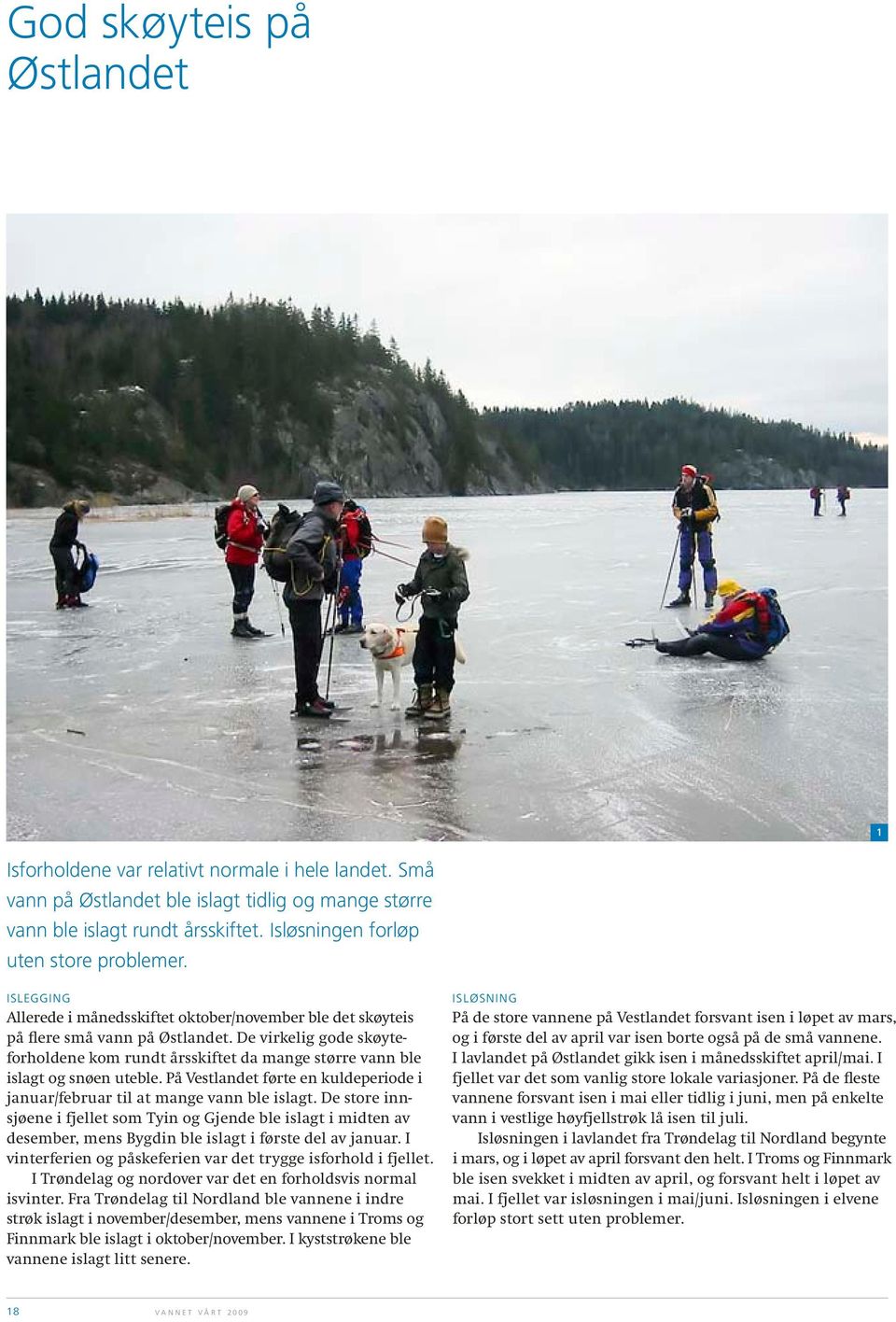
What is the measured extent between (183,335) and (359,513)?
123 metres

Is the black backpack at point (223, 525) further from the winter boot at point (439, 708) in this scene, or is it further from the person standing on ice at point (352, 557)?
the winter boot at point (439, 708)

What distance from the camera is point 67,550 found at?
16.4 m

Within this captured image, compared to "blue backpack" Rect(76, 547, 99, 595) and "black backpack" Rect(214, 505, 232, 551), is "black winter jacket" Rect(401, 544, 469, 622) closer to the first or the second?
"black backpack" Rect(214, 505, 232, 551)

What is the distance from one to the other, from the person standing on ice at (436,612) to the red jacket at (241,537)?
16.4ft

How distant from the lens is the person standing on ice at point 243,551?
44.2 feet

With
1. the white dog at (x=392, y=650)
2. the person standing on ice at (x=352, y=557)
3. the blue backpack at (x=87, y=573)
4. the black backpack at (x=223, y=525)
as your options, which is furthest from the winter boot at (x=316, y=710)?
the blue backpack at (x=87, y=573)

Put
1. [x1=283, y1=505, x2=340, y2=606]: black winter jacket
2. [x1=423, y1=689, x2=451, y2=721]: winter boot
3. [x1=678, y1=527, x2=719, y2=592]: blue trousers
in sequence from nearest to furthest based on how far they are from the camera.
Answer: [x1=283, y1=505, x2=340, y2=606]: black winter jacket < [x1=423, y1=689, x2=451, y2=721]: winter boot < [x1=678, y1=527, x2=719, y2=592]: blue trousers

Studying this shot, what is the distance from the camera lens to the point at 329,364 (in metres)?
140

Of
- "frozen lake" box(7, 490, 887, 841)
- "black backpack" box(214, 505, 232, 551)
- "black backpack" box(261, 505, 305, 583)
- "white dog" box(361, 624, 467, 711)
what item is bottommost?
"frozen lake" box(7, 490, 887, 841)

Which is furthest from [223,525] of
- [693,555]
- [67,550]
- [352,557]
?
[693,555]

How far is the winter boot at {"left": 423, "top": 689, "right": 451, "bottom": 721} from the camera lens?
8.87 m

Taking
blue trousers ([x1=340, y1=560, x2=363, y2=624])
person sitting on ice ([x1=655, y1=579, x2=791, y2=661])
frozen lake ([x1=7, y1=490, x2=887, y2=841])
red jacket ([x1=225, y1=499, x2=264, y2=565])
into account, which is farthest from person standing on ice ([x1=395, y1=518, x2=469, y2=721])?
red jacket ([x1=225, y1=499, x2=264, y2=565])

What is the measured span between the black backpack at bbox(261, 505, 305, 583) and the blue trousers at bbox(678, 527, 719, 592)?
23.1ft
